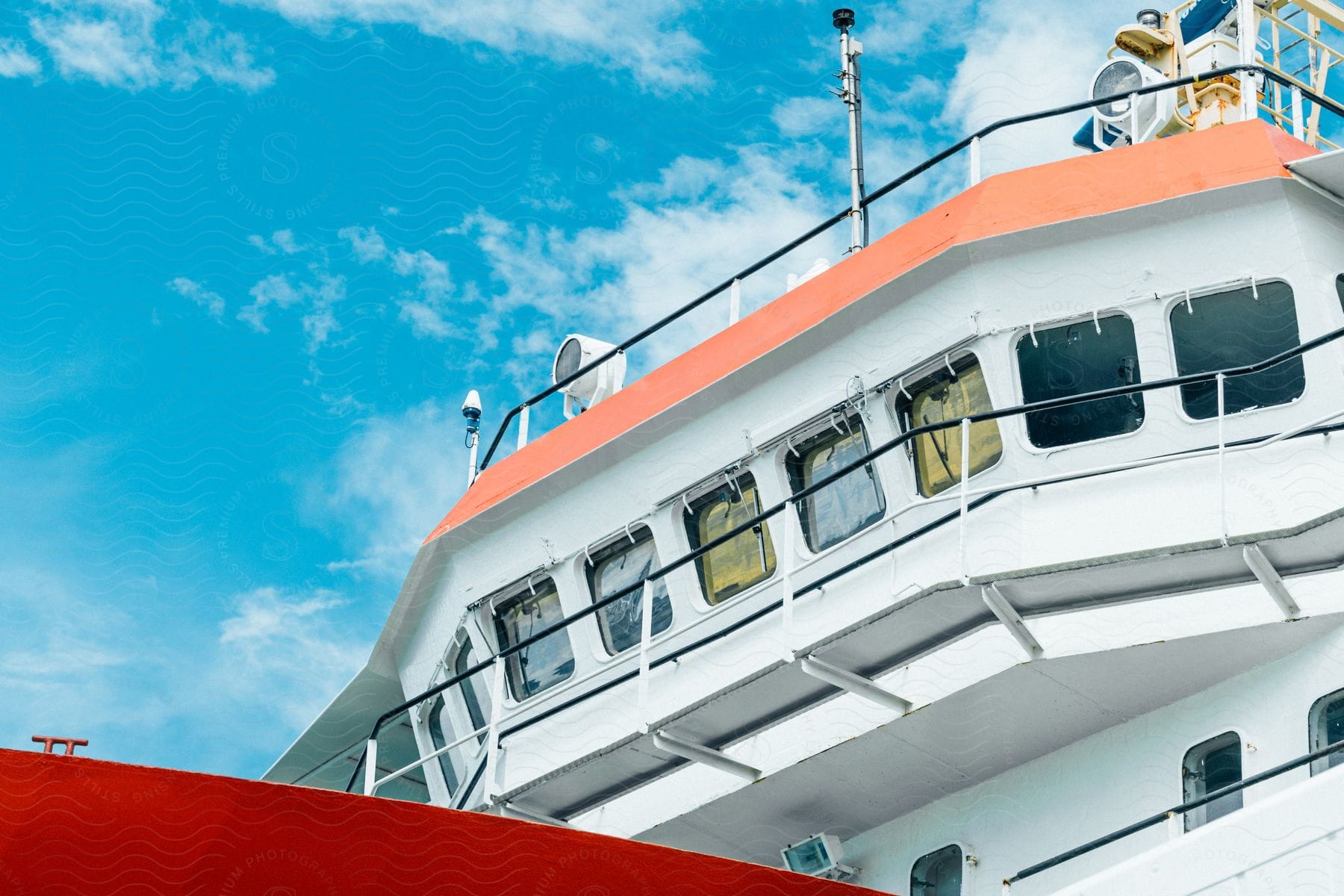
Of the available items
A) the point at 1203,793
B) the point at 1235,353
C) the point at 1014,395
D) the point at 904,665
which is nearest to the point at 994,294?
the point at 1014,395

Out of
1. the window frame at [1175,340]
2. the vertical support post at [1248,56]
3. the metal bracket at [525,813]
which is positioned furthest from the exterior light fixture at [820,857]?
the vertical support post at [1248,56]

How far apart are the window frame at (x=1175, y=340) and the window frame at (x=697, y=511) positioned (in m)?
2.87

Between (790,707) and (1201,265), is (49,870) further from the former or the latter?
(1201,265)

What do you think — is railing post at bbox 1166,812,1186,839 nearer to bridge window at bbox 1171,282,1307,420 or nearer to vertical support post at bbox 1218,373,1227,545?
vertical support post at bbox 1218,373,1227,545

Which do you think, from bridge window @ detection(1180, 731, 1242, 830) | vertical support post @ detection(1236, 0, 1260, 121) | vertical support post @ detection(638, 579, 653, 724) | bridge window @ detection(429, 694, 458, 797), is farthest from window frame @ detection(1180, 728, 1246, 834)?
bridge window @ detection(429, 694, 458, 797)

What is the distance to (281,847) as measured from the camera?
884 centimetres

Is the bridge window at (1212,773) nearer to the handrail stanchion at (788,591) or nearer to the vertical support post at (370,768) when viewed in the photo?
the handrail stanchion at (788,591)

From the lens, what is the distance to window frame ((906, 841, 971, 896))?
441 inches

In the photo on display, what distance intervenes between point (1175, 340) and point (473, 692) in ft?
21.0

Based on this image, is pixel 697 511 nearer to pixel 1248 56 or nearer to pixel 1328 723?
pixel 1328 723

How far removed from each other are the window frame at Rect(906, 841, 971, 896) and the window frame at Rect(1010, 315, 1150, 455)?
2.43 metres

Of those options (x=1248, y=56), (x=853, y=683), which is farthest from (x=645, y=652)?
(x=1248, y=56)

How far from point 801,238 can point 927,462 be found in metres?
3.03

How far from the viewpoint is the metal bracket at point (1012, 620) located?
10164 millimetres
